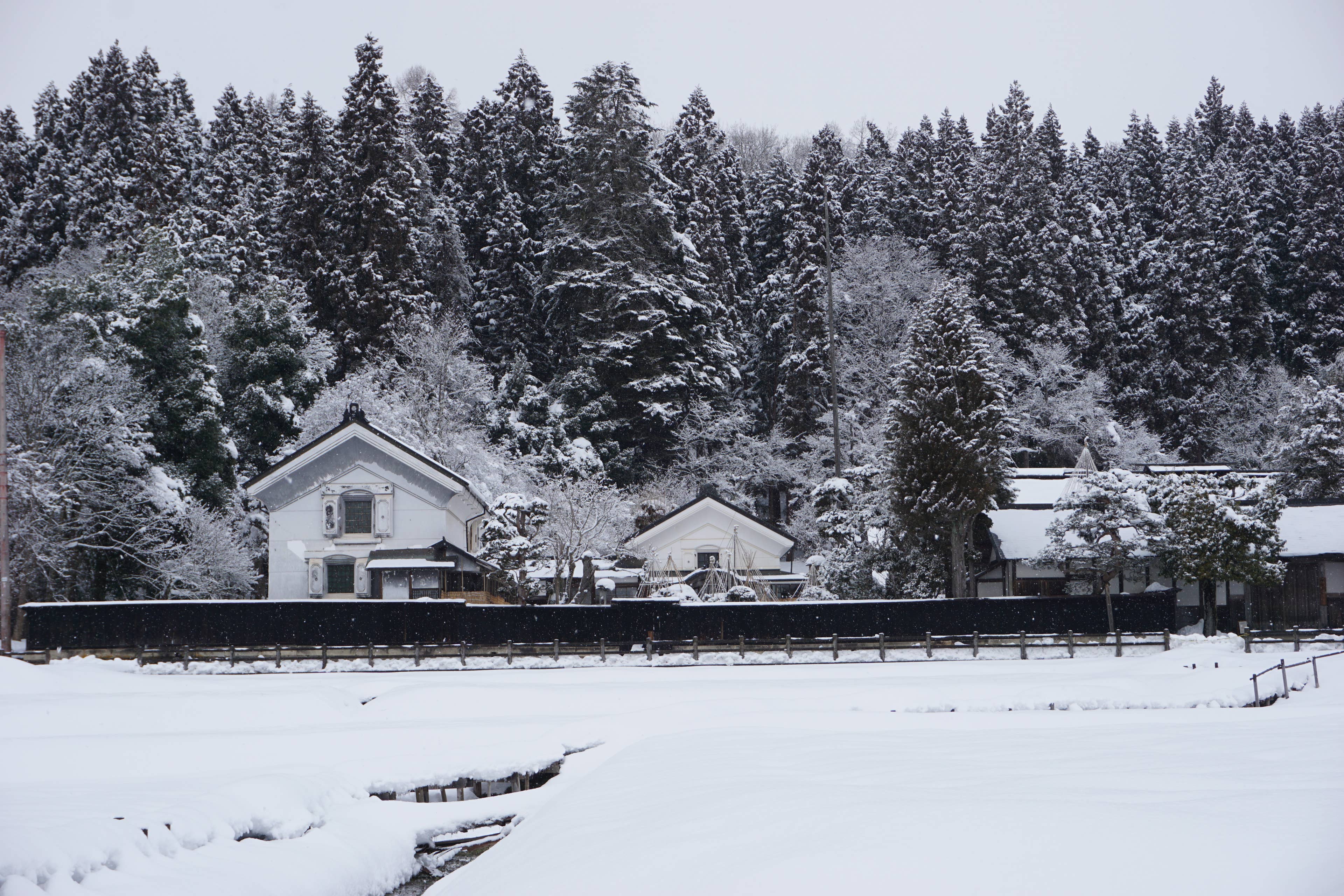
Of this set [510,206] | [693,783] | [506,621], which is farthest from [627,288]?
[693,783]

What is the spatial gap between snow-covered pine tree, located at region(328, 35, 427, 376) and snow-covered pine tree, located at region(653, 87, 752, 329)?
15.7 meters

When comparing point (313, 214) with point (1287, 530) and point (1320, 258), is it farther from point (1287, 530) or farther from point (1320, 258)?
point (1320, 258)

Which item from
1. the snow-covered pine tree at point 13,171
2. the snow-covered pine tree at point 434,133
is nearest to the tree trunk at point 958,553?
the snow-covered pine tree at point 434,133

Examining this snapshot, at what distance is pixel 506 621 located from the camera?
34.7 metres

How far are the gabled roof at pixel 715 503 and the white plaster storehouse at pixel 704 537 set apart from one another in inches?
0.9

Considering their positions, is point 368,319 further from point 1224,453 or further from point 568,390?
point 1224,453

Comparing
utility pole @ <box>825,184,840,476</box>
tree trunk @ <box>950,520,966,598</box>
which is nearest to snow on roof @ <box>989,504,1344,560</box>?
tree trunk @ <box>950,520,966,598</box>

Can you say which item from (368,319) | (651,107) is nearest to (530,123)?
(651,107)

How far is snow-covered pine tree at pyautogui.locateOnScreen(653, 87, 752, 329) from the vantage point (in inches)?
2549

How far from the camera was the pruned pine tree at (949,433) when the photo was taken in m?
38.8

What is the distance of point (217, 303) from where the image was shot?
5281 cm

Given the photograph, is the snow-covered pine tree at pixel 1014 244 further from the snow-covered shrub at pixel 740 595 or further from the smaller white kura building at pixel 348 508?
the smaller white kura building at pixel 348 508

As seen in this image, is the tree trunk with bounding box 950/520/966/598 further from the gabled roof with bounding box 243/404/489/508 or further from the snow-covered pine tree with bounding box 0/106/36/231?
the snow-covered pine tree with bounding box 0/106/36/231

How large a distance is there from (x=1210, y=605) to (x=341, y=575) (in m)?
32.9
